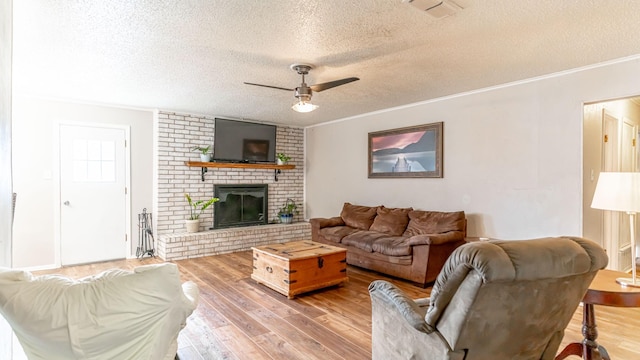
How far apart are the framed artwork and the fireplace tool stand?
373 centimetres

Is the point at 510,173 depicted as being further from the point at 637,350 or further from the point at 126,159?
the point at 126,159

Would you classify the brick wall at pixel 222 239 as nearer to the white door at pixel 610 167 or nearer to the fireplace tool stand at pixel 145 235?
the fireplace tool stand at pixel 145 235

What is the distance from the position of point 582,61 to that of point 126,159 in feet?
19.5

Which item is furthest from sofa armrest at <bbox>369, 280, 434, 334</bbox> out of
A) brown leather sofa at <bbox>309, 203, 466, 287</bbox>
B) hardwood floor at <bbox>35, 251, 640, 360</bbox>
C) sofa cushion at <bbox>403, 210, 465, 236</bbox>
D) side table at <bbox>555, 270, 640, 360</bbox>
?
sofa cushion at <bbox>403, 210, 465, 236</bbox>

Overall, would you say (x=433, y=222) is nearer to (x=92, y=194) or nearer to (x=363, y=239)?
(x=363, y=239)

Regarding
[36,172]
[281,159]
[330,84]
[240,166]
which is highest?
[330,84]

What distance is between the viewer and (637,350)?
2.38 meters

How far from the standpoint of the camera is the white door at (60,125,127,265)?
186 inches

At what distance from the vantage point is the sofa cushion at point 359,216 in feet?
16.9

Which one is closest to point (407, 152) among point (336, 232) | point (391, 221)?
point (391, 221)

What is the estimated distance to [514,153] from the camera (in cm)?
389

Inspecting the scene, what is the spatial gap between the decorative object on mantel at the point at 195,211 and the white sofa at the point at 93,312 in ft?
14.1

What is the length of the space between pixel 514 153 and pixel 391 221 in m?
1.79

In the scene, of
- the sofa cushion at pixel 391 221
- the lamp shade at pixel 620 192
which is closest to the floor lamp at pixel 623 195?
the lamp shade at pixel 620 192
